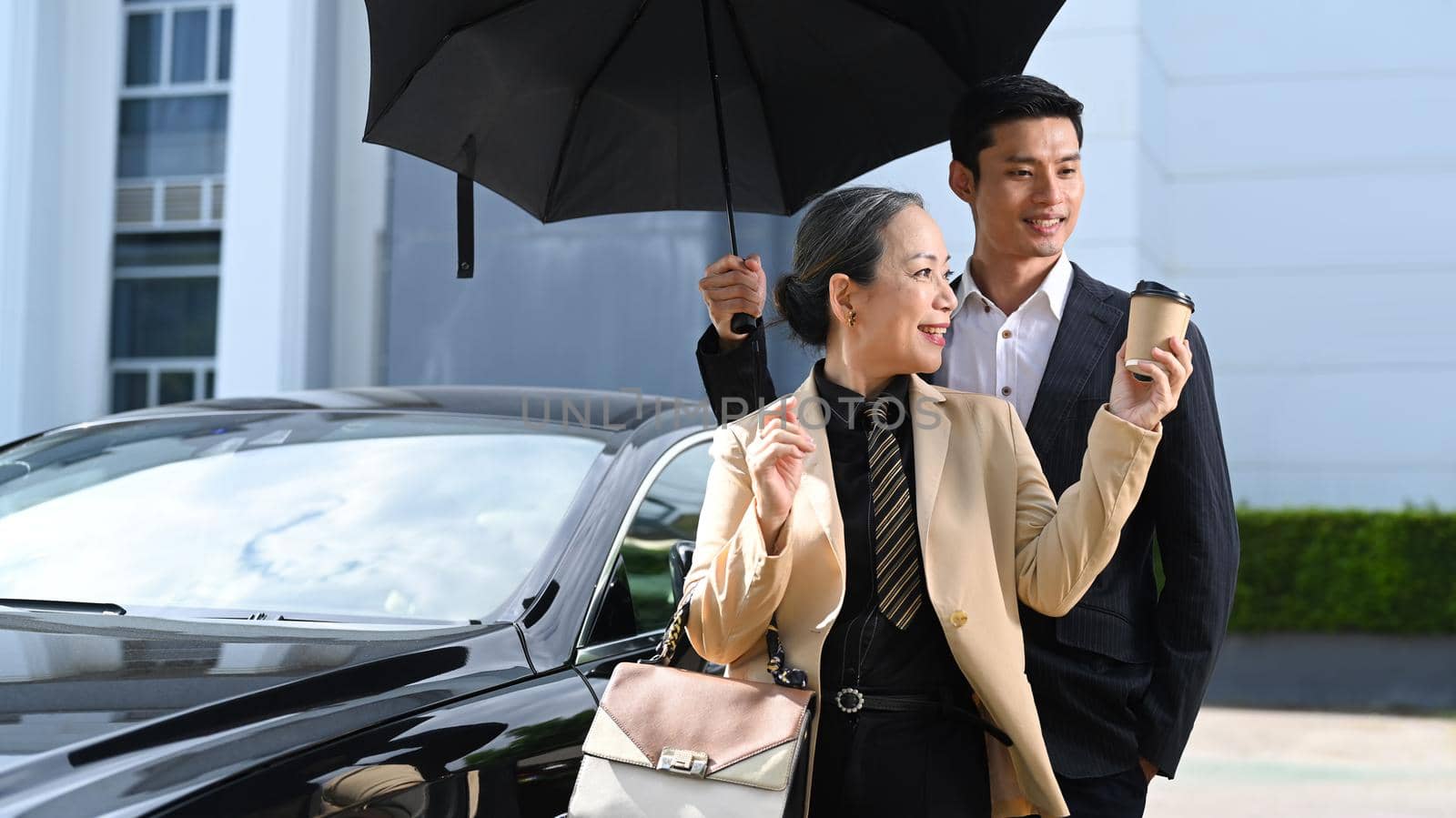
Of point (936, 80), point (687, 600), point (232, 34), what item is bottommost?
point (687, 600)

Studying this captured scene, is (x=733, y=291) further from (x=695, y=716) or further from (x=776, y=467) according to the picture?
(x=695, y=716)

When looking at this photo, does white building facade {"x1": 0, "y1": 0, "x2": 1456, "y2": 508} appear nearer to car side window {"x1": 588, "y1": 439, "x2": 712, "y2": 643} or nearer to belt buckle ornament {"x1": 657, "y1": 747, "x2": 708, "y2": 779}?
car side window {"x1": 588, "y1": 439, "x2": 712, "y2": 643}

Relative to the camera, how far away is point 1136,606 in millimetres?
2264

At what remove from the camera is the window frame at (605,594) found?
280 cm

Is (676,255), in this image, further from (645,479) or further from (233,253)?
(645,479)

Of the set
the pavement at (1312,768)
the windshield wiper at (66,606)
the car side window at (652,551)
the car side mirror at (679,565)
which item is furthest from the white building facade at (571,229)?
the windshield wiper at (66,606)

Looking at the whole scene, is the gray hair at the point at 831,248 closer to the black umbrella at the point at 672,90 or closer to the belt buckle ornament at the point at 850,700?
the black umbrella at the point at 672,90

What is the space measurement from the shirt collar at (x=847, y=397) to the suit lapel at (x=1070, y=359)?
239mm

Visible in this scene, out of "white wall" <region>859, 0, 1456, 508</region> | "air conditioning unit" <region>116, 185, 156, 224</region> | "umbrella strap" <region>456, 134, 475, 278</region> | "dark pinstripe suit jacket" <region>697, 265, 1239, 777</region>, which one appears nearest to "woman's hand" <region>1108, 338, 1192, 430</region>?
"dark pinstripe suit jacket" <region>697, 265, 1239, 777</region>

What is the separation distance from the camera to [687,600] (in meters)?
2.12

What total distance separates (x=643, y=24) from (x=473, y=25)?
311 millimetres

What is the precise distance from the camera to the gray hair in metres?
2.14

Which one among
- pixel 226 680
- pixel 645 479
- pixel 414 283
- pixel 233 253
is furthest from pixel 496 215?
pixel 226 680

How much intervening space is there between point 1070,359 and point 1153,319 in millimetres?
369
